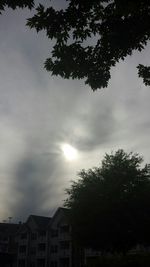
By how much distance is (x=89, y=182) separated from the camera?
4584 centimetres

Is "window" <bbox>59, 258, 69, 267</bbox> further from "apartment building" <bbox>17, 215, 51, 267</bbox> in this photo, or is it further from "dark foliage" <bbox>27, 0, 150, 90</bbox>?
"dark foliage" <bbox>27, 0, 150, 90</bbox>

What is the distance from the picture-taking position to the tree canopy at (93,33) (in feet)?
35.2

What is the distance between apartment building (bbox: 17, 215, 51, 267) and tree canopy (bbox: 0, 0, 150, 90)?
261 ft

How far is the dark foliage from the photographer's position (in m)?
10.7

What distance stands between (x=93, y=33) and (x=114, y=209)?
33.8 meters

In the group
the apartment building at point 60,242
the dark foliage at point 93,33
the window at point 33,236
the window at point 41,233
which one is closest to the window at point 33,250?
the window at point 33,236

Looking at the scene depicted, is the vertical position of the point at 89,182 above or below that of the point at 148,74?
above

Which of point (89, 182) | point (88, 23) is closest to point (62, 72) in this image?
point (88, 23)

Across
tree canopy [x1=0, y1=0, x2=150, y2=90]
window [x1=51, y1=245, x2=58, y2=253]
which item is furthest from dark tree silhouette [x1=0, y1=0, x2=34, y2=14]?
window [x1=51, y1=245, x2=58, y2=253]

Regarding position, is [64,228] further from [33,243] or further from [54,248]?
[33,243]

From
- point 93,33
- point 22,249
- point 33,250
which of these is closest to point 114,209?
point 93,33

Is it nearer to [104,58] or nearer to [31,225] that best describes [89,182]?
[104,58]

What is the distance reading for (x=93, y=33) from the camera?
1139 centimetres

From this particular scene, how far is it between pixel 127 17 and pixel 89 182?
36.2 m
